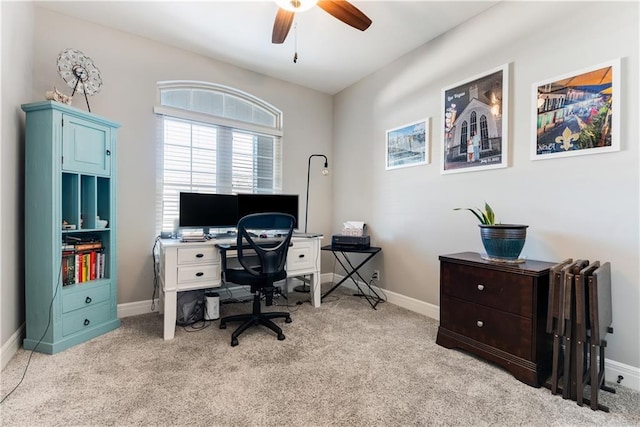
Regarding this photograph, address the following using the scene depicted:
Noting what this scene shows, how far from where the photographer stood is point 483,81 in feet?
8.13

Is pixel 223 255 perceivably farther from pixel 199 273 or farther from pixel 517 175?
pixel 517 175

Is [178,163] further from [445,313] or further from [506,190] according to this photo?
[506,190]

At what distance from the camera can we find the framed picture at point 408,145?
9.77ft

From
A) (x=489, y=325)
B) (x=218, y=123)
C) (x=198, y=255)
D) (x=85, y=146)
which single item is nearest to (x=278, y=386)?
(x=198, y=255)

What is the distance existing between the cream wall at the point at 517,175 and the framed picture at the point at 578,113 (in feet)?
0.16

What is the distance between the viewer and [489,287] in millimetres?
1979

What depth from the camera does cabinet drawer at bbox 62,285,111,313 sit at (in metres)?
2.18

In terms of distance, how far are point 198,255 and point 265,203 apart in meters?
1.00

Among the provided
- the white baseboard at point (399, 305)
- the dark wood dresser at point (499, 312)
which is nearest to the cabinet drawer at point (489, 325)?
the dark wood dresser at point (499, 312)

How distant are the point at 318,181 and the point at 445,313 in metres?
2.45

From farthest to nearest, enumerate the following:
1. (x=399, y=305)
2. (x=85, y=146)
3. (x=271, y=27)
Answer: (x=399, y=305) → (x=271, y=27) → (x=85, y=146)

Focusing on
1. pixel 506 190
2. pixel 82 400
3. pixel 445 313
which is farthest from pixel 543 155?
pixel 82 400

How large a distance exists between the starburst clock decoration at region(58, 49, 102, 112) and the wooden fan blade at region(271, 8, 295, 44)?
1557 millimetres

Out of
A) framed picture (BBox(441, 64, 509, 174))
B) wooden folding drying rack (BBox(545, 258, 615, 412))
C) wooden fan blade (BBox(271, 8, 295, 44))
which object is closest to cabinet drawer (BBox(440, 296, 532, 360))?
wooden folding drying rack (BBox(545, 258, 615, 412))
